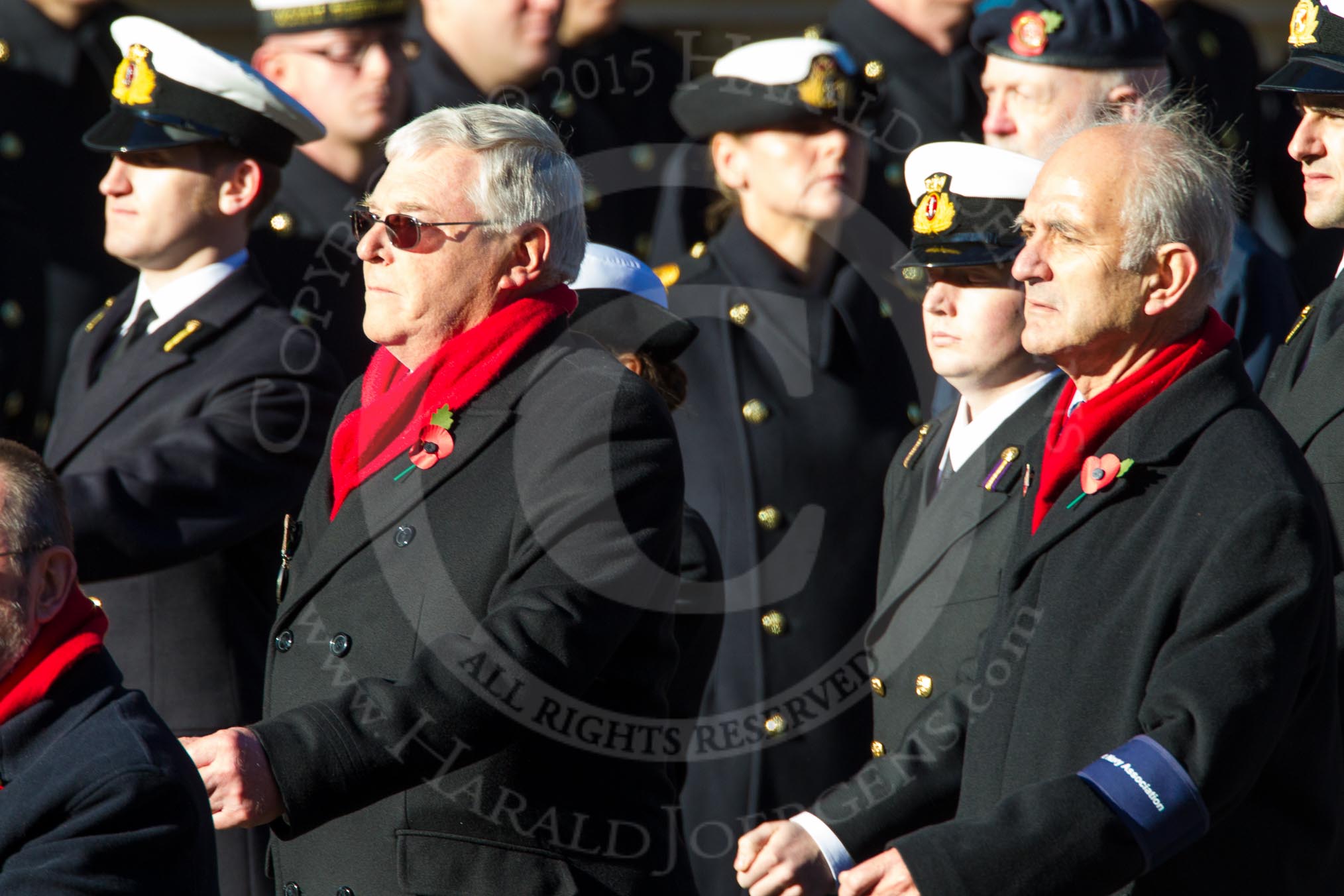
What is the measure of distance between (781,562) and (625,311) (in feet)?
3.36

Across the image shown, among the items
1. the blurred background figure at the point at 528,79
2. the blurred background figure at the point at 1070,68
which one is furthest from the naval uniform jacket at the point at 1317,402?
the blurred background figure at the point at 528,79

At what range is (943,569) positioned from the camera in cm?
379

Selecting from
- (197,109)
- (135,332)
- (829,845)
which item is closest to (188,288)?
(135,332)

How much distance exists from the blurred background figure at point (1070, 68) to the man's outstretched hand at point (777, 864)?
2.30 m

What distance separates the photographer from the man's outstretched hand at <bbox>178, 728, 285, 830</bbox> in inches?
112

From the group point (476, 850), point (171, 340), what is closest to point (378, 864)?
point (476, 850)

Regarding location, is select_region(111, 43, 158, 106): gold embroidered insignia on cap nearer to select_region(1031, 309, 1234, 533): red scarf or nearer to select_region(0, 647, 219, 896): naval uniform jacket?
select_region(0, 647, 219, 896): naval uniform jacket

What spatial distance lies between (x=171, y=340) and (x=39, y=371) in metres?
1.39

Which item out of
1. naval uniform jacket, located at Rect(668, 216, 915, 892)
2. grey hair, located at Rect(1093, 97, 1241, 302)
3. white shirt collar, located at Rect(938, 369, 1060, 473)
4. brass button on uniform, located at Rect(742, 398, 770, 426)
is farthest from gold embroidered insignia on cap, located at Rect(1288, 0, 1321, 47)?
brass button on uniform, located at Rect(742, 398, 770, 426)

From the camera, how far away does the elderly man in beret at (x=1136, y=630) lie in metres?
2.61

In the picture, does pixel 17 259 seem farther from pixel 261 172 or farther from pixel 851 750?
pixel 851 750

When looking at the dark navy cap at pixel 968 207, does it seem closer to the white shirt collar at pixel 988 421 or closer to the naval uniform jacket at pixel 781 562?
the white shirt collar at pixel 988 421

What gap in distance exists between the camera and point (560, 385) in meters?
3.23

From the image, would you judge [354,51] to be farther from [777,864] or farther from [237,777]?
[777,864]
